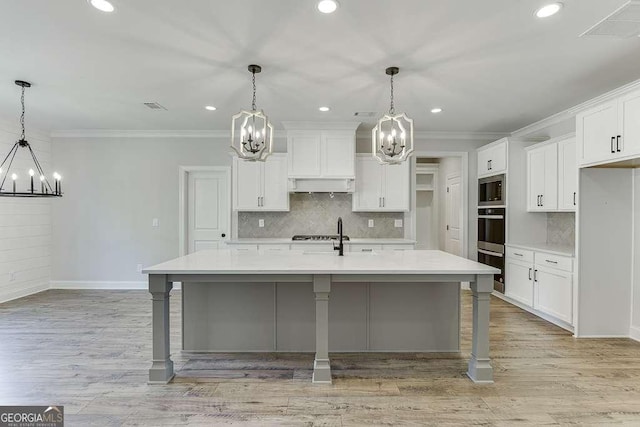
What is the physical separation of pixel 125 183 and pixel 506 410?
5818 mm

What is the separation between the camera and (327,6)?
7.17 feet

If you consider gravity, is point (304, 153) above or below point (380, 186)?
above

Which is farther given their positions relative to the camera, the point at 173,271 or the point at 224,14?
the point at 173,271

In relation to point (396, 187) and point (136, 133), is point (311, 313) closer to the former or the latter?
point (396, 187)

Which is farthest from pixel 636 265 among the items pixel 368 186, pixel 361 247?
pixel 368 186

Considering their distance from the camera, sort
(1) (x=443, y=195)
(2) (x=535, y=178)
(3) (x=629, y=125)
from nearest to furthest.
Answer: (3) (x=629, y=125), (2) (x=535, y=178), (1) (x=443, y=195)

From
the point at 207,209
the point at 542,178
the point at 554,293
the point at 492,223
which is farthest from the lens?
the point at 207,209

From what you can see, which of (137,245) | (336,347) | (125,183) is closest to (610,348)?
(336,347)

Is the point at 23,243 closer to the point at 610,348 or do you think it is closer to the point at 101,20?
the point at 101,20

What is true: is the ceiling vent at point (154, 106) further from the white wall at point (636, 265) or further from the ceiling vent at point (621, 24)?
the white wall at point (636, 265)

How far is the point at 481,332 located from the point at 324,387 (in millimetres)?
1249

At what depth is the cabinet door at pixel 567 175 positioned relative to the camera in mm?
3914

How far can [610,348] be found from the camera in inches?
126

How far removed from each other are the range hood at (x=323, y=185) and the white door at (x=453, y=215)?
2325mm
